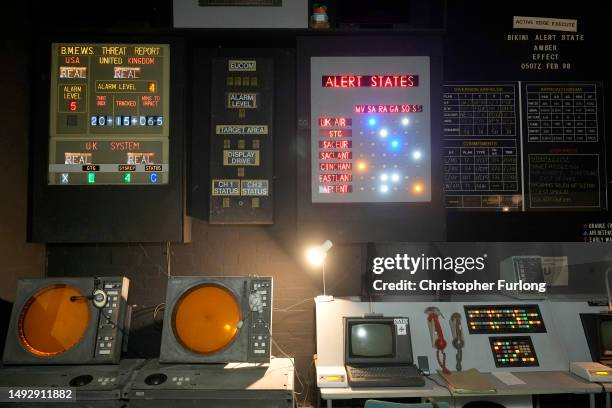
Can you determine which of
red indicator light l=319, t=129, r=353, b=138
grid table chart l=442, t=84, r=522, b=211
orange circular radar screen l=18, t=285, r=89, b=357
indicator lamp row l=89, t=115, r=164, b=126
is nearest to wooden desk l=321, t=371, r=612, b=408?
grid table chart l=442, t=84, r=522, b=211

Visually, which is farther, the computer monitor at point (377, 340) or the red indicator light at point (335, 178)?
the red indicator light at point (335, 178)

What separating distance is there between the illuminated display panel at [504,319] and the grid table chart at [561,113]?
45.9 inches

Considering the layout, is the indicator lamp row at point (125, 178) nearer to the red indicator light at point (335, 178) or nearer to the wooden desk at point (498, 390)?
the red indicator light at point (335, 178)

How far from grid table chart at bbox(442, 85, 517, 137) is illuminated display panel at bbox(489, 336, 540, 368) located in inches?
52.8

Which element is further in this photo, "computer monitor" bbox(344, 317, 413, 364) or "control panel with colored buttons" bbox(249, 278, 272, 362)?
"computer monitor" bbox(344, 317, 413, 364)

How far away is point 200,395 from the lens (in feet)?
7.32

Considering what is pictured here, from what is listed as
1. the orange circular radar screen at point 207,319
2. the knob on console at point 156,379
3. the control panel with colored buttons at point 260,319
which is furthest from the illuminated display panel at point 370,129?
the knob on console at point 156,379

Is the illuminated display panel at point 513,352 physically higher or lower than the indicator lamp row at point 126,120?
lower

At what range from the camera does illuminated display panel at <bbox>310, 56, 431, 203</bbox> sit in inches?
116

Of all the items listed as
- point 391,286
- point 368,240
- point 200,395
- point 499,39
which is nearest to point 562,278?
point 391,286

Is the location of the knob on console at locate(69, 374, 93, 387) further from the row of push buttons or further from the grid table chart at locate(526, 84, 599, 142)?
the grid table chart at locate(526, 84, 599, 142)

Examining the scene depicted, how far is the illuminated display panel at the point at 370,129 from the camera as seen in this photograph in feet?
9.63

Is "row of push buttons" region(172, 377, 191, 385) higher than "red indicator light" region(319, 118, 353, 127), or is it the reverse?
"red indicator light" region(319, 118, 353, 127)

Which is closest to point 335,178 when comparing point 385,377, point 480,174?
point 480,174
